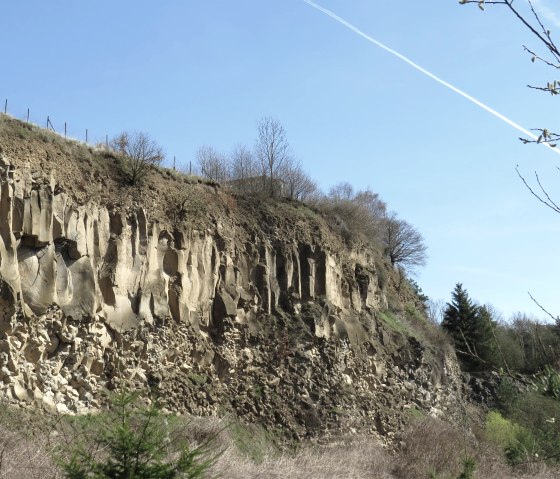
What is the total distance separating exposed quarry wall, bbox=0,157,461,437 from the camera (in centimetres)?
2061

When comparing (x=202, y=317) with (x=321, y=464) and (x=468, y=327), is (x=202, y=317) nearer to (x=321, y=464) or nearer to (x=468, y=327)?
(x=321, y=464)

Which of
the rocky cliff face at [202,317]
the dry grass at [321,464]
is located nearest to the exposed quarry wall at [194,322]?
the rocky cliff face at [202,317]

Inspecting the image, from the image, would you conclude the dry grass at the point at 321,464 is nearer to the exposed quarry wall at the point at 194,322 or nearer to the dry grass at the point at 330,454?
the dry grass at the point at 330,454

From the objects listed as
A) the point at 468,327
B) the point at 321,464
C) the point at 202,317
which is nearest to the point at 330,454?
the point at 321,464

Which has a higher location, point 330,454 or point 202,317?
point 202,317

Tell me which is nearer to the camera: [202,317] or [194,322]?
[194,322]

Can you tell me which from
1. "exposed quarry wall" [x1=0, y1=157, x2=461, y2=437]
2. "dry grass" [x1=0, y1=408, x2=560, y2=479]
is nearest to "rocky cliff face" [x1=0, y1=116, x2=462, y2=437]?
"exposed quarry wall" [x1=0, y1=157, x2=461, y2=437]

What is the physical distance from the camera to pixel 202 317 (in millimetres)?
26828

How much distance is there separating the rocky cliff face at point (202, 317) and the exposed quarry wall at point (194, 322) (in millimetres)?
51

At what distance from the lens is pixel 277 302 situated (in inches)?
1179

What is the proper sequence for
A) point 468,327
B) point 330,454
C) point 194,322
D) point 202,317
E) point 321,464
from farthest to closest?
point 468,327, point 202,317, point 194,322, point 330,454, point 321,464

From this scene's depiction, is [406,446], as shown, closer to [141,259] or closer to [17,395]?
[141,259]

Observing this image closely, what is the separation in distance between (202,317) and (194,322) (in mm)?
557

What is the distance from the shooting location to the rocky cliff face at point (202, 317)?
20.7 metres
